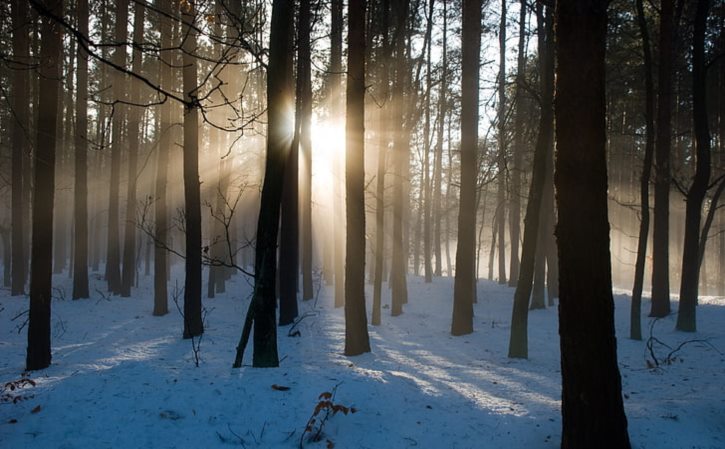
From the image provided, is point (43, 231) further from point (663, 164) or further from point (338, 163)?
point (663, 164)

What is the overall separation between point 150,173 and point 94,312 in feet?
66.8

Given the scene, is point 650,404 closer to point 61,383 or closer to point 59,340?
point 61,383

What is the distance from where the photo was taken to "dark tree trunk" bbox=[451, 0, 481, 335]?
13.2m

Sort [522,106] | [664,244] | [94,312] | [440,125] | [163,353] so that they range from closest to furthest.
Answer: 1. [163,353]
2. [664,244]
3. [94,312]
4. [522,106]
5. [440,125]

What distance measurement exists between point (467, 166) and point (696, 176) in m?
6.35

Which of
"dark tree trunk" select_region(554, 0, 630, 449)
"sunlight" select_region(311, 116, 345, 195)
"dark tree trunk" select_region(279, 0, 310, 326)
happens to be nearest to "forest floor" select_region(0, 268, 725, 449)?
"dark tree trunk" select_region(554, 0, 630, 449)

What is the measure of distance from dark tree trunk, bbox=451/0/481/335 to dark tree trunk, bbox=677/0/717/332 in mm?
5768

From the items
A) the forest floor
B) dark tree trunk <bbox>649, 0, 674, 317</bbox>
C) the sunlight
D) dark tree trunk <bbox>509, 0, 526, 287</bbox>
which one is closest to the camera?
the forest floor

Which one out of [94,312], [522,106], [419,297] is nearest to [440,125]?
[522,106]

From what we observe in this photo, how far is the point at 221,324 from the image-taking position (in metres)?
14.9

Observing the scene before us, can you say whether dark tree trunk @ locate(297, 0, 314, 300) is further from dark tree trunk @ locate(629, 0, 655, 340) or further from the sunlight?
dark tree trunk @ locate(629, 0, 655, 340)

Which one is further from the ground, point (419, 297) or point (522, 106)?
point (522, 106)

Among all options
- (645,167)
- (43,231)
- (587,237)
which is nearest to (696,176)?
(645,167)

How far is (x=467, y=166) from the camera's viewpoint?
528 inches
